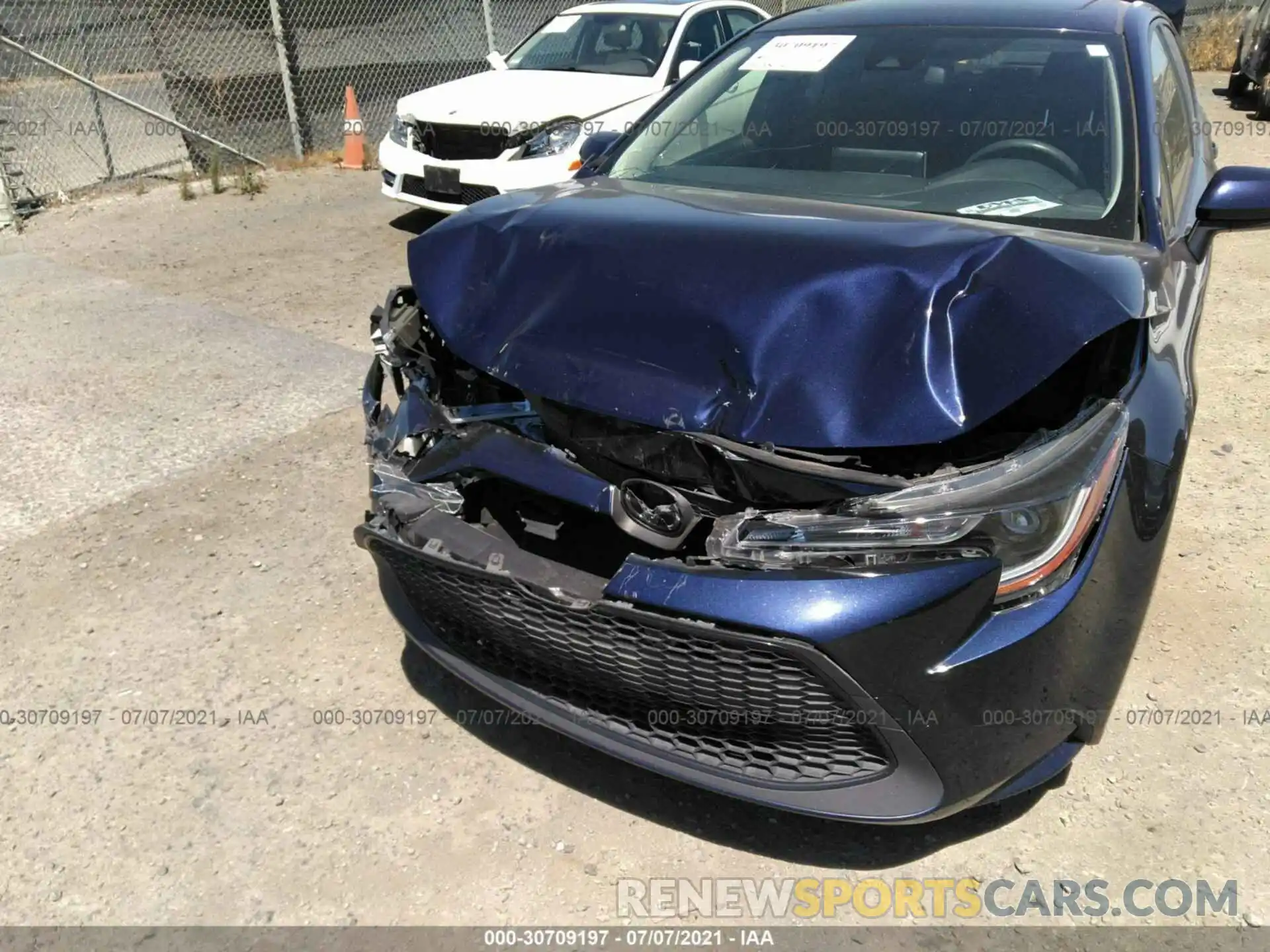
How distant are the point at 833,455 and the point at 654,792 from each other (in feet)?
3.41

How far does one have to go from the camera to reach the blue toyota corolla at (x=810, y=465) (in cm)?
191

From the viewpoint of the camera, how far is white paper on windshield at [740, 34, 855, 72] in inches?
136

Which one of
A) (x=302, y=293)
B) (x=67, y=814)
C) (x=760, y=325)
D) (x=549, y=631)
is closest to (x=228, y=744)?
(x=67, y=814)

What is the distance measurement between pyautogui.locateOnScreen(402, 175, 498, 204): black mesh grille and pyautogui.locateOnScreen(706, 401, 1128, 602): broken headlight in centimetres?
506

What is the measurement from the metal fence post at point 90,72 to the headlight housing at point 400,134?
3322 mm

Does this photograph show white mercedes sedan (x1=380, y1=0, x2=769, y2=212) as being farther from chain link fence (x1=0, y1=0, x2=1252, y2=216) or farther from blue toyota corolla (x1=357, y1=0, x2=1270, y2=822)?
blue toyota corolla (x1=357, y1=0, x2=1270, y2=822)

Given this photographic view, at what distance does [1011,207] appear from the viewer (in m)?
2.80

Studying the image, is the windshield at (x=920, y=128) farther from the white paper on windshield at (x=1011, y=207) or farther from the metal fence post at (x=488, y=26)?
the metal fence post at (x=488, y=26)

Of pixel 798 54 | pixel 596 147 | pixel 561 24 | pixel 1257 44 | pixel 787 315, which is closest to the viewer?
pixel 787 315

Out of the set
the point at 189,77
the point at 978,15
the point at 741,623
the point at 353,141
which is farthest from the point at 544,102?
the point at 741,623

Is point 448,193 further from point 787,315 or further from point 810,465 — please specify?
point 810,465

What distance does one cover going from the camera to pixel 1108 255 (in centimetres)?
237

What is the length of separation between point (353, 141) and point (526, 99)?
3377 mm

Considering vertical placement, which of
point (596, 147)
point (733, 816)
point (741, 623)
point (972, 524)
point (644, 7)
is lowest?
point (733, 816)
